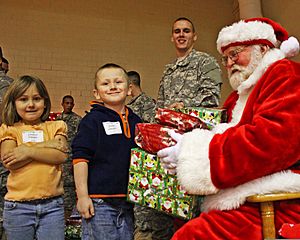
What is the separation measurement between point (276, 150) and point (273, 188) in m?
0.14

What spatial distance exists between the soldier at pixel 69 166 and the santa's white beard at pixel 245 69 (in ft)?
11.4

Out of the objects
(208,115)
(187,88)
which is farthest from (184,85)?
(208,115)

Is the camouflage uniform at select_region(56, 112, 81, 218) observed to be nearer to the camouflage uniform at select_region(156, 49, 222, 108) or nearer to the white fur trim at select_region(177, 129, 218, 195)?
the camouflage uniform at select_region(156, 49, 222, 108)

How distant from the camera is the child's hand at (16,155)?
6.46ft

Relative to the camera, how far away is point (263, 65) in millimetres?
1574

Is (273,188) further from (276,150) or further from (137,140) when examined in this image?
(137,140)

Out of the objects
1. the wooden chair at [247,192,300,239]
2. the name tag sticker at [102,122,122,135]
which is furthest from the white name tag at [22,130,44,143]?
the wooden chair at [247,192,300,239]

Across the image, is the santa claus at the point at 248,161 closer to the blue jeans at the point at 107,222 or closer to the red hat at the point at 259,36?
the red hat at the point at 259,36

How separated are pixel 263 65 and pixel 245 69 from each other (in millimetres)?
96

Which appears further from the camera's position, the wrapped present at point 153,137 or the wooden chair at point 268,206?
the wrapped present at point 153,137

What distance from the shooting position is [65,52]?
6000mm

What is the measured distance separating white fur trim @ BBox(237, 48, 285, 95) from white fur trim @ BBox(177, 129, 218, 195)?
305 millimetres

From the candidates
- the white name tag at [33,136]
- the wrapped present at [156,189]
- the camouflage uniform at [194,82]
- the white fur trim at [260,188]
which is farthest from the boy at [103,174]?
the camouflage uniform at [194,82]

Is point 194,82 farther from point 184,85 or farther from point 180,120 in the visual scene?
point 180,120
